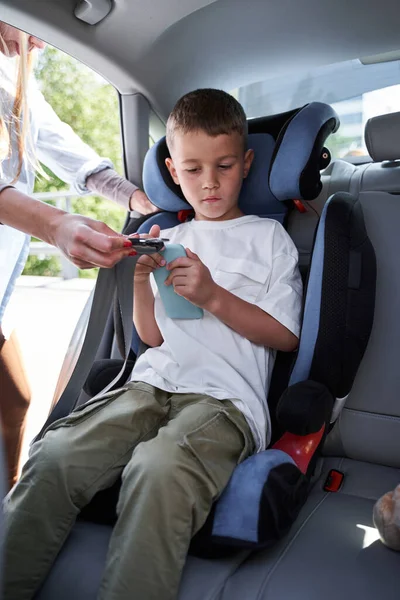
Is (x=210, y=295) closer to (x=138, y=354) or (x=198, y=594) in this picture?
(x=138, y=354)

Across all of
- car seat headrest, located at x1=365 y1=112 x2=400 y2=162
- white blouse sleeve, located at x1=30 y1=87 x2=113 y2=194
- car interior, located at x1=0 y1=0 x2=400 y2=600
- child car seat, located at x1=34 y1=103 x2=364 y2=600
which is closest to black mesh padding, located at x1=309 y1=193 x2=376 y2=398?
car interior, located at x1=0 y1=0 x2=400 y2=600

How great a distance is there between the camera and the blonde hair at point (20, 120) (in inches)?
63.6

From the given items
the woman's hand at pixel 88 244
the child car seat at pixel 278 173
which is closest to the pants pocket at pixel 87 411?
the child car seat at pixel 278 173

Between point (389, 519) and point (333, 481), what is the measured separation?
0.34m

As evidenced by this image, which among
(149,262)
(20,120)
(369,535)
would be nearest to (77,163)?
(20,120)

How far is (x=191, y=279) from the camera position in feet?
4.91

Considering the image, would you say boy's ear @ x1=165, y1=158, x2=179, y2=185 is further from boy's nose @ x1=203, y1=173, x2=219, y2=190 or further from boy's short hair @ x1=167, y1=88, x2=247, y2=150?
boy's nose @ x1=203, y1=173, x2=219, y2=190

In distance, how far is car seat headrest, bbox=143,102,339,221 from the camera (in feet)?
5.59

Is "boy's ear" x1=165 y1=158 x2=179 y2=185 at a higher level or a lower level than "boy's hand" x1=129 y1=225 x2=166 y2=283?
higher

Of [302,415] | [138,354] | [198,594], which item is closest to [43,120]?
[138,354]

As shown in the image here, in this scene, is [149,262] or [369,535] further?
[149,262]

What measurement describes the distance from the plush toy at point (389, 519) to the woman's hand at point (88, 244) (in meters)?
0.76

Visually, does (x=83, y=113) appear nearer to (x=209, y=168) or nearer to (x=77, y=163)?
(x=77, y=163)

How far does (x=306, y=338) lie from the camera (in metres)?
1.58
